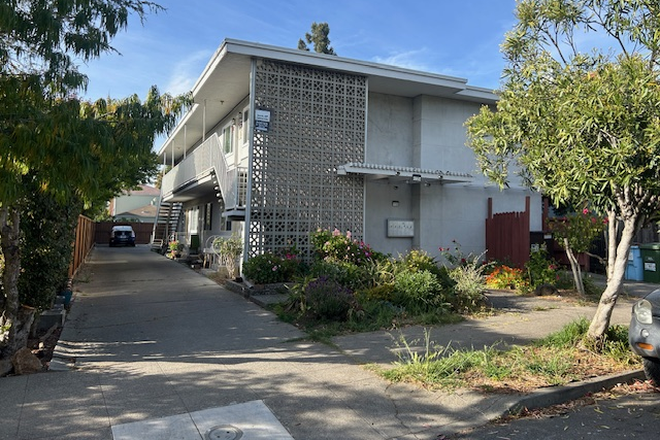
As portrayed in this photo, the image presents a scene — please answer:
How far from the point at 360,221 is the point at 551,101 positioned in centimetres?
725

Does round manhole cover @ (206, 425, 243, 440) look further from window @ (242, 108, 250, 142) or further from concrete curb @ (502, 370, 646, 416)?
window @ (242, 108, 250, 142)

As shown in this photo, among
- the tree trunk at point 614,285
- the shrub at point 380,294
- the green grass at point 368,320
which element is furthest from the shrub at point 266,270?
the tree trunk at point 614,285

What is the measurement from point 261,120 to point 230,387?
7.89 m

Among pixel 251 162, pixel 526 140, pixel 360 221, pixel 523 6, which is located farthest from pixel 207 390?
pixel 360 221

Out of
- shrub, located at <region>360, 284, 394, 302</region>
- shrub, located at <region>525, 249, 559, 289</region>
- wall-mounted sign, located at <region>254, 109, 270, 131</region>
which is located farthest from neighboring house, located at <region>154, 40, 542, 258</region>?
shrub, located at <region>360, 284, 394, 302</region>

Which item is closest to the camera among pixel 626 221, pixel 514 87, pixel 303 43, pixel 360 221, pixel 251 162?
pixel 626 221

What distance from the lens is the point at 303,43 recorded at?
38.7 meters

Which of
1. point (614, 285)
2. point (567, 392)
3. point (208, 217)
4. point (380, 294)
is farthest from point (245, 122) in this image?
point (567, 392)

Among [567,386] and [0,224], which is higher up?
[0,224]

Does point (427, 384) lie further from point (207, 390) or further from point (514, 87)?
point (514, 87)

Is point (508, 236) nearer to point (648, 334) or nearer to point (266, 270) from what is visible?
point (266, 270)

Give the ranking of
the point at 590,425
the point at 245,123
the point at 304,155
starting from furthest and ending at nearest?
the point at 245,123 → the point at 304,155 → the point at 590,425

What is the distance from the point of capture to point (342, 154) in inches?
484

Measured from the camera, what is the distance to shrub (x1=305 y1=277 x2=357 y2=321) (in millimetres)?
7410
